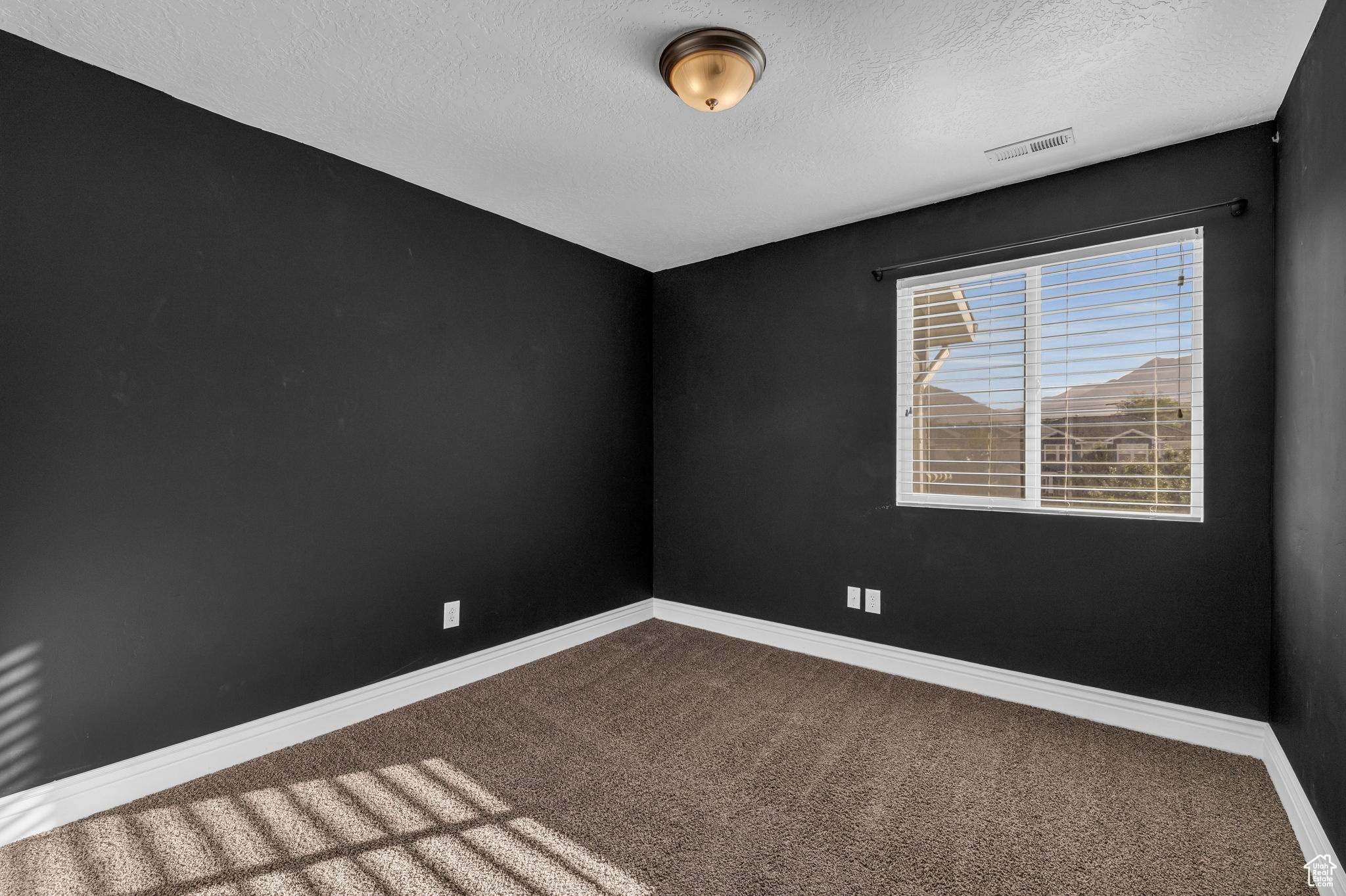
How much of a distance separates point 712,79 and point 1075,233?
178cm

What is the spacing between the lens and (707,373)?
12.7 ft

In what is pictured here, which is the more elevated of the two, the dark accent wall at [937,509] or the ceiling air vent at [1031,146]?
the ceiling air vent at [1031,146]

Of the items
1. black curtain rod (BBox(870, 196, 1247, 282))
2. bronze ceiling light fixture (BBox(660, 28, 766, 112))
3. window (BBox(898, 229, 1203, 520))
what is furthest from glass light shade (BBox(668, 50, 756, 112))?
window (BBox(898, 229, 1203, 520))

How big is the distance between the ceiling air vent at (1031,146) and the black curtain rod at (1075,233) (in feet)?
1.26

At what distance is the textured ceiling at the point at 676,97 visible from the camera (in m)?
1.70

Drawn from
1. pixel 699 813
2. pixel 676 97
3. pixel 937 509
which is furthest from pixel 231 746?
pixel 937 509

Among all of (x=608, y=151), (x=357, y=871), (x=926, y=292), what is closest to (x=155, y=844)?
(x=357, y=871)

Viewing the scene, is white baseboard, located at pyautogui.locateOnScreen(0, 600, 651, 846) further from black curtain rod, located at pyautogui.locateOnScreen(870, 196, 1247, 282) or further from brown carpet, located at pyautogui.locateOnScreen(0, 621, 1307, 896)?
black curtain rod, located at pyautogui.locateOnScreen(870, 196, 1247, 282)

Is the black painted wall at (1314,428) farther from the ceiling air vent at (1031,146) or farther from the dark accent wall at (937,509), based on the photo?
the ceiling air vent at (1031,146)

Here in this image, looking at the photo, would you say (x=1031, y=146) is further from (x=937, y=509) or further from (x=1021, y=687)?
(x=1021, y=687)

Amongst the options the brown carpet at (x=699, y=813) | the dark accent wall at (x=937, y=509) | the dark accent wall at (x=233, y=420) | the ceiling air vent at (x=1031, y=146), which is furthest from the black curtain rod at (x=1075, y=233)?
the brown carpet at (x=699, y=813)

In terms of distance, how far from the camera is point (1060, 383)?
266cm

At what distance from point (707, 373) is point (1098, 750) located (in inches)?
104

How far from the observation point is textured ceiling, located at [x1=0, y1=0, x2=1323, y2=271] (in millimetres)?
1704
